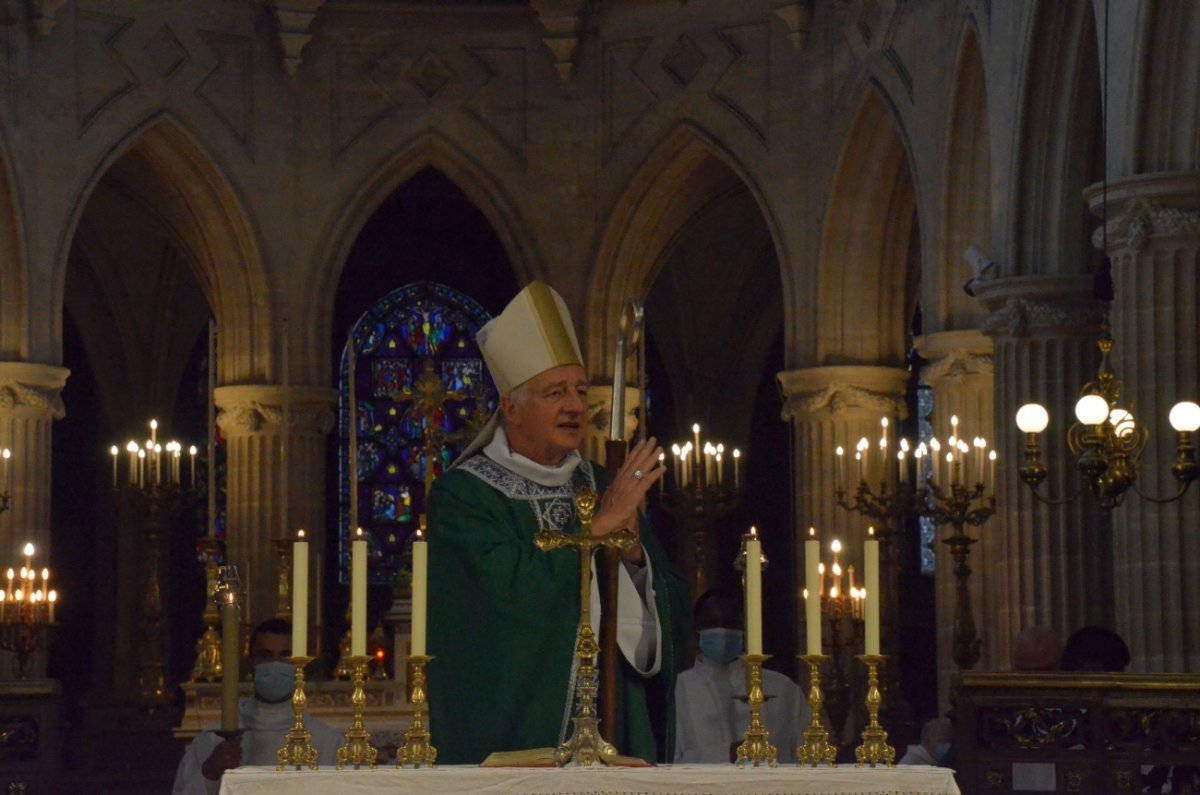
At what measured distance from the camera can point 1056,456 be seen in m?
15.7

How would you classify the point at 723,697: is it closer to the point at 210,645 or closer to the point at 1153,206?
the point at 1153,206

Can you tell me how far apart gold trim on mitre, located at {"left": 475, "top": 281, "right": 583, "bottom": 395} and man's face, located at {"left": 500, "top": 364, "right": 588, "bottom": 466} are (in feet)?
0.09

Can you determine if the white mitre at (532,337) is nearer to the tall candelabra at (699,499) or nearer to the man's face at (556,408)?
the man's face at (556,408)

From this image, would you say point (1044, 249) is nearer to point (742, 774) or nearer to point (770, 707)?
point (770, 707)

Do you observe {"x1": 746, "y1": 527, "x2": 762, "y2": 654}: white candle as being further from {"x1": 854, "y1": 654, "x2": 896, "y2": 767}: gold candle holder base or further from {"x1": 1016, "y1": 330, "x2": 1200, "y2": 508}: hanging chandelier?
{"x1": 1016, "y1": 330, "x2": 1200, "y2": 508}: hanging chandelier

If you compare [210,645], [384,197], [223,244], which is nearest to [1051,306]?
[210,645]

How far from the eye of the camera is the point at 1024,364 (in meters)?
15.8

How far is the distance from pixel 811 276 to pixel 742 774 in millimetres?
16104

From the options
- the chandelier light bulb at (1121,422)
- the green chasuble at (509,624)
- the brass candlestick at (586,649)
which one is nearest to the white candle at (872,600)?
the brass candlestick at (586,649)

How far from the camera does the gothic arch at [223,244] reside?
859 inches

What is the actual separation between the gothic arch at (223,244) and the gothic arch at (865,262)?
491cm

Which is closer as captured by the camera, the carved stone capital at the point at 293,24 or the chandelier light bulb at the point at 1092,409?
the chandelier light bulb at the point at 1092,409

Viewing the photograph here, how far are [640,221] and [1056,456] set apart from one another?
739cm

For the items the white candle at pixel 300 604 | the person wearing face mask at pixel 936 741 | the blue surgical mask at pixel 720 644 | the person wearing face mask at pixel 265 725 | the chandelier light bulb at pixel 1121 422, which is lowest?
the person wearing face mask at pixel 936 741
